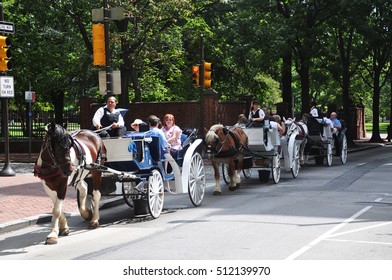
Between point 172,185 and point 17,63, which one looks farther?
point 17,63

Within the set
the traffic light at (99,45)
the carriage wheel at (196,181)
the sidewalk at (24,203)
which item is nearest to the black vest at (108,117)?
the carriage wheel at (196,181)

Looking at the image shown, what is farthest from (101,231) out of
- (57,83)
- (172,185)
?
(57,83)

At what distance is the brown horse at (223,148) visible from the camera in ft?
51.6

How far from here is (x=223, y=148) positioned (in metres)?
15.8

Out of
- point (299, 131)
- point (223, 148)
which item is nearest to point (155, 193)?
point (223, 148)

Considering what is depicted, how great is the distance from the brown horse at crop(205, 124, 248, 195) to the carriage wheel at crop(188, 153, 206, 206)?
1.83 metres

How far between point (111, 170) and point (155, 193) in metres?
1.11

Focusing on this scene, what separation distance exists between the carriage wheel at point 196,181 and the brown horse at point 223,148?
183 centimetres

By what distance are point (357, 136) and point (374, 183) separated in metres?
37.5

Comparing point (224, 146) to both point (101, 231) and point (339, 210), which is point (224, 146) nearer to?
point (339, 210)

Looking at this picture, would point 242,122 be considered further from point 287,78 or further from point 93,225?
point 287,78

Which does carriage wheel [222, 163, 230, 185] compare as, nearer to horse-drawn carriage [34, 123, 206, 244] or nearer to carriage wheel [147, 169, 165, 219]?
horse-drawn carriage [34, 123, 206, 244]

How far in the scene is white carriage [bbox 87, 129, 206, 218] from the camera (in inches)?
466
